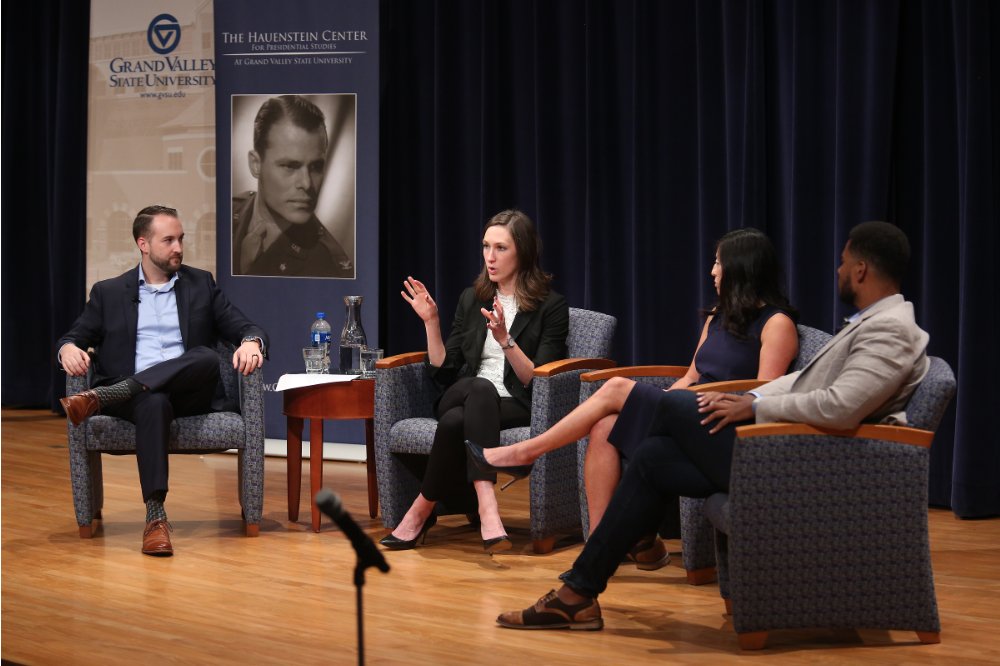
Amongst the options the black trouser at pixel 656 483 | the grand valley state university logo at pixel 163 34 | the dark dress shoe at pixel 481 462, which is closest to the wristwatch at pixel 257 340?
the dark dress shoe at pixel 481 462

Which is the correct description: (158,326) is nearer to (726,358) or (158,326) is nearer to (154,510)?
(154,510)

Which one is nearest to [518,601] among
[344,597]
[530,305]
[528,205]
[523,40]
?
[344,597]

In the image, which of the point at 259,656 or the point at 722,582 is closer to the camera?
the point at 259,656

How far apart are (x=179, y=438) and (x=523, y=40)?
2927 millimetres

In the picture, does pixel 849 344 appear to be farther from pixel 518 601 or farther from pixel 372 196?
pixel 372 196

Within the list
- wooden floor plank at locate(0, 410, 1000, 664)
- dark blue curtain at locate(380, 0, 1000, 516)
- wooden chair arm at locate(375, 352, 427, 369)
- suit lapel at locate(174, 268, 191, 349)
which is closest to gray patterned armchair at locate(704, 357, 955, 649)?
wooden floor plank at locate(0, 410, 1000, 664)

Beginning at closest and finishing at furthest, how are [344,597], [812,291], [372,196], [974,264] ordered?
[344,597] < [974,264] < [812,291] < [372,196]

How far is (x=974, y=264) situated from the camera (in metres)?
4.91

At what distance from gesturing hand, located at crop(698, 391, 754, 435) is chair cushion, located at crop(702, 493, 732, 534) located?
181 millimetres

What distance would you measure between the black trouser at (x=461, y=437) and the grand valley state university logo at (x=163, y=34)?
3.54 metres

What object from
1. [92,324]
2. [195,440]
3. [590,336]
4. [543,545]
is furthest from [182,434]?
[590,336]

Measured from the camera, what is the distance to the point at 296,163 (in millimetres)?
6375

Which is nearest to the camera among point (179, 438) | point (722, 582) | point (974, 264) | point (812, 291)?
point (722, 582)

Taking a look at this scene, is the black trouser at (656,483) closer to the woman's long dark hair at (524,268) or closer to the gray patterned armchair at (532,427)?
the gray patterned armchair at (532,427)
